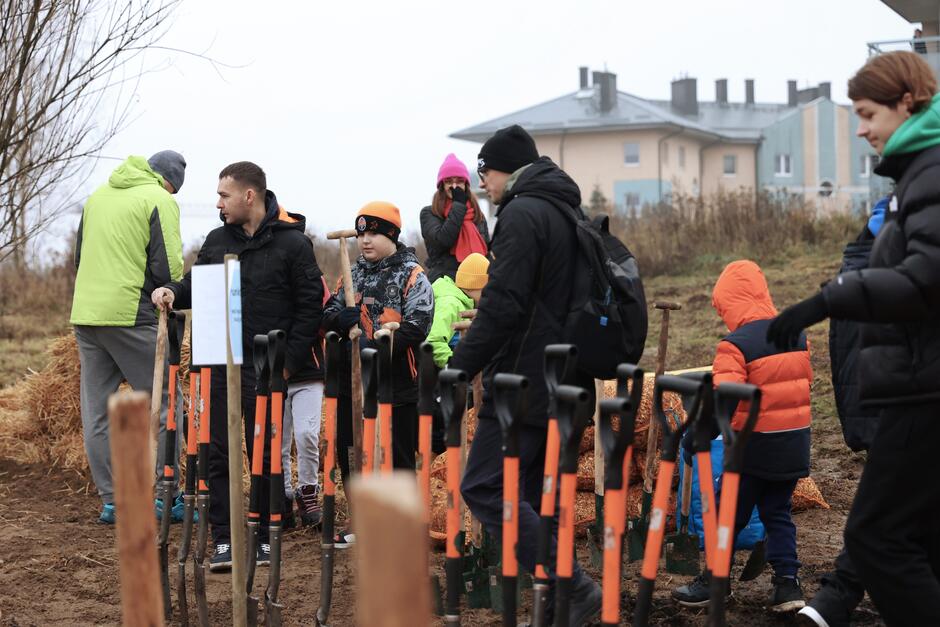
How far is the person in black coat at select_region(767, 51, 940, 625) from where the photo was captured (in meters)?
3.35

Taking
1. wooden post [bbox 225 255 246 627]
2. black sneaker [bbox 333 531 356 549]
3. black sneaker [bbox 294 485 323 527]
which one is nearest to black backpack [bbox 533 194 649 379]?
wooden post [bbox 225 255 246 627]

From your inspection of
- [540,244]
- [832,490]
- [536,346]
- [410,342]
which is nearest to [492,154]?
[540,244]

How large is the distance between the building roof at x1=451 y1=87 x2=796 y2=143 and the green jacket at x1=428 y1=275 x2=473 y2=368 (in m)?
44.4

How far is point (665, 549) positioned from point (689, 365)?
6737 millimetres

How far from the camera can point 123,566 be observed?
2.75 m

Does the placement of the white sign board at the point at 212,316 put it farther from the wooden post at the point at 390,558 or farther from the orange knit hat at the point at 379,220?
the wooden post at the point at 390,558

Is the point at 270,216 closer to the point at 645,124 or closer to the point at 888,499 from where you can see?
the point at 888,499

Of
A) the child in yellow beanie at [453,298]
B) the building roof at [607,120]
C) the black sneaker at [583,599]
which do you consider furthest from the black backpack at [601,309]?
the building roof at [607,120]

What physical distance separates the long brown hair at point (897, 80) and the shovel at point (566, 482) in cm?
129

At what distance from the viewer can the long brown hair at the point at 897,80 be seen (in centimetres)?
354

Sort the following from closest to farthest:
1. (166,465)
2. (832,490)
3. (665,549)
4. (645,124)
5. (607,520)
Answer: (607,520) → (166,465) → (665,549) → (832,490) → (645,124)

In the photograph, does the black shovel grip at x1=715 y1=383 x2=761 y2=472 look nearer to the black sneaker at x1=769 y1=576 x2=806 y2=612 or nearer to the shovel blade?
the black sneaker at x1=769 y1=576 x2=806 y2=612

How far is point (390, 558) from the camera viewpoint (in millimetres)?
1428

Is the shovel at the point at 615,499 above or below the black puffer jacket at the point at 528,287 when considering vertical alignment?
below
